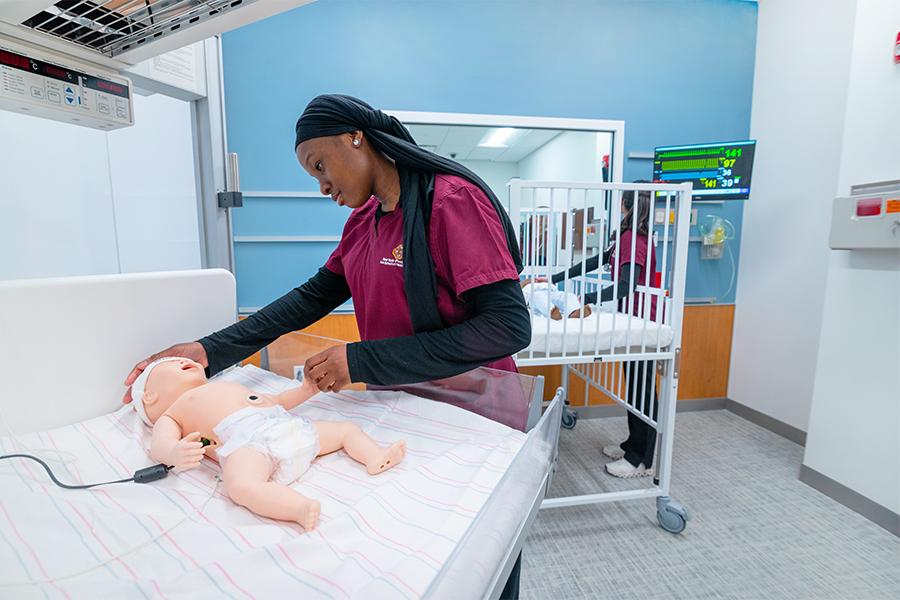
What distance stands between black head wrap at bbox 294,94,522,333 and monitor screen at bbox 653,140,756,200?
2.30 metres

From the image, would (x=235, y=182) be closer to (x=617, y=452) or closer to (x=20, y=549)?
(x=20, y=549)

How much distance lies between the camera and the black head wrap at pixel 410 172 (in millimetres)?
955

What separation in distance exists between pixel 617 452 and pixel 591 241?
1.53 m

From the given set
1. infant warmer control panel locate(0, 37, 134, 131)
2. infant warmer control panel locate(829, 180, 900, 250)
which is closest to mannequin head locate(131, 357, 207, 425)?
infant warmer control panel locate(0, 37, 134, 131)

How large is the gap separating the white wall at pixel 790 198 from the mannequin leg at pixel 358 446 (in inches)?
126

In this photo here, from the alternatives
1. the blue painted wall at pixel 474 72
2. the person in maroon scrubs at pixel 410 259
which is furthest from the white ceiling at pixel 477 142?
the person in maroon scrubs at pixel 410 259

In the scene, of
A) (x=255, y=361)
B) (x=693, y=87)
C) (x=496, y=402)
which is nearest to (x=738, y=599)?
(x=496, y=402)

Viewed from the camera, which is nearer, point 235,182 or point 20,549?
point 20,549

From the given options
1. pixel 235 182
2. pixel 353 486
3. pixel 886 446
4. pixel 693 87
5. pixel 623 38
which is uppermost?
pixel 623 38

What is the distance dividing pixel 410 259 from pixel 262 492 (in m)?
0.55

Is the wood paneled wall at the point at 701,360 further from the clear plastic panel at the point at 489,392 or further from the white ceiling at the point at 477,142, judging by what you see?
the clear plastic panel at the point at 489,392

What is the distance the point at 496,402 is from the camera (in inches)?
38.4

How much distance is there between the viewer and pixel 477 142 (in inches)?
214

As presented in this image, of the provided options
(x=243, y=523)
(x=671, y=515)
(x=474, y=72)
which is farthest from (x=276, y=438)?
(x=474, y=72)
